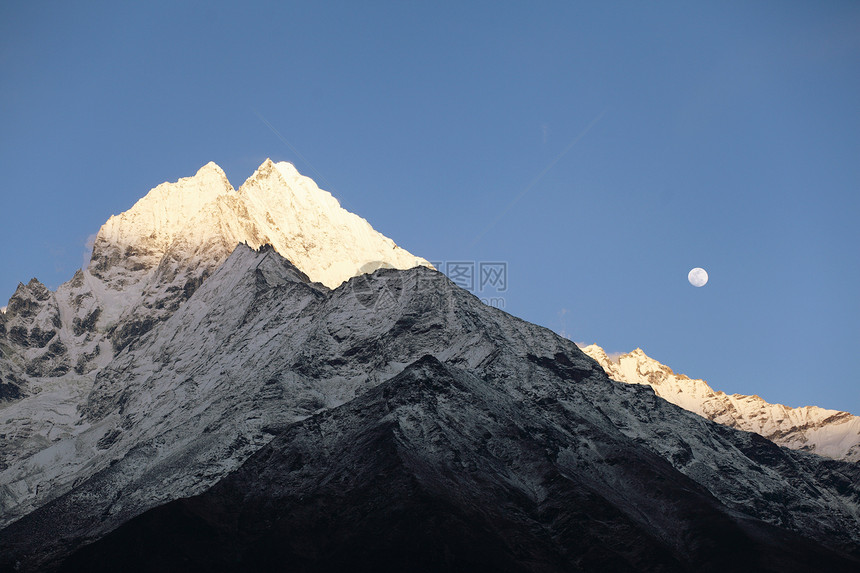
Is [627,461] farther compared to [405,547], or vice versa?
[627,461]

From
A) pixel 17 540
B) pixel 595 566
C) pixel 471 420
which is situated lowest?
pixel 17 540

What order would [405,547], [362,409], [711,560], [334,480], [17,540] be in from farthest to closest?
[362,409], [17,540], [334,480], [711,560], [405,547]

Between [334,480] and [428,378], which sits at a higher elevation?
[428,378]

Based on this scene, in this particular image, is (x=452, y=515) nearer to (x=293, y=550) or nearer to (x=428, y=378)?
(x=293, y=550)

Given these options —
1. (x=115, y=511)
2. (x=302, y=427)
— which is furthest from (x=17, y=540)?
(x=302, y=427)

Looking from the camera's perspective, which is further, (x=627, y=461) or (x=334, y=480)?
(x=627, y=461)

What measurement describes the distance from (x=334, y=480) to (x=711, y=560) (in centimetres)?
5833

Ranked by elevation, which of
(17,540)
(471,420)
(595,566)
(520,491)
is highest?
(471,420)

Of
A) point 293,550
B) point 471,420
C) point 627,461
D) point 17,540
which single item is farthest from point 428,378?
point 17,540

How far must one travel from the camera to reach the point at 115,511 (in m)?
183

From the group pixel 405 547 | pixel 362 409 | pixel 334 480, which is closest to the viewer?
pixel 405 547

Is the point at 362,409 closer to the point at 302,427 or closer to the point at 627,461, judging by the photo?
the point at 302,427

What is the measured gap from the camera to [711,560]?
15300 centimetres

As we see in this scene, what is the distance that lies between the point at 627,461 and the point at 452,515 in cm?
5276
